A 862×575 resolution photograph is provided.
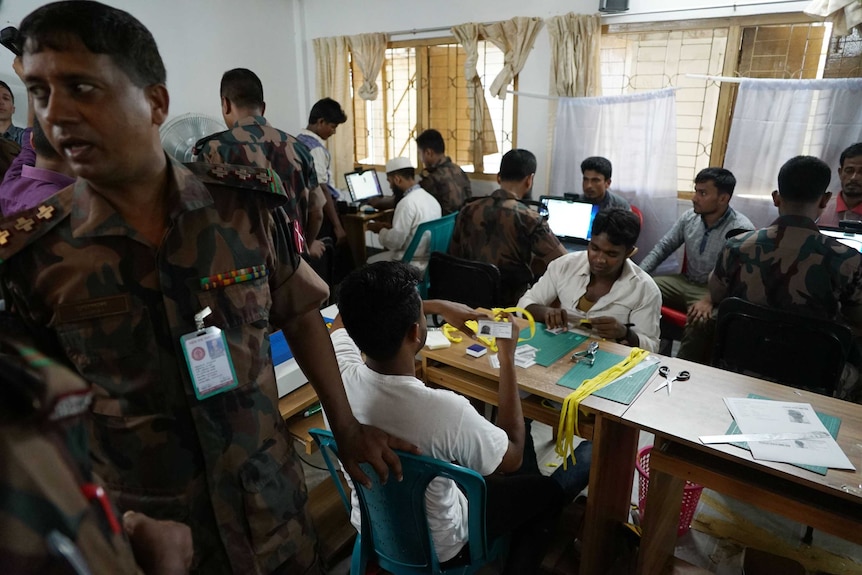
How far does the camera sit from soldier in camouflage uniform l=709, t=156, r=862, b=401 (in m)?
2.05

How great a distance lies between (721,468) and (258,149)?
2.10m

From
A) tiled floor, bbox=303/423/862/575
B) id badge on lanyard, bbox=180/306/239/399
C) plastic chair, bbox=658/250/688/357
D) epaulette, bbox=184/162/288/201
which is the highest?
epaulette, bbox=184/162/288/201

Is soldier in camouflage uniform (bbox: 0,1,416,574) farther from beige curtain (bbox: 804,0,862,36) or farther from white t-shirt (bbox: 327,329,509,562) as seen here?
beige curtain (bbox: 804,0,862,36)

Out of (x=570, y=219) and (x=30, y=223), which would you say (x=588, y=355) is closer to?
(x=30, y=223)

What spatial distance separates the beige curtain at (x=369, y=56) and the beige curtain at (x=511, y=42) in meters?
1.18

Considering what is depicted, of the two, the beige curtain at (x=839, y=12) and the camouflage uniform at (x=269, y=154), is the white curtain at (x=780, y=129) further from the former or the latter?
the camouflage uniform at (x=269, y=154)

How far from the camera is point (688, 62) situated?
4.01 m

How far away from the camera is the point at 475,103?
504 centimetres

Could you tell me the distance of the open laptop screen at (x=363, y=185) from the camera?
5.14 metres

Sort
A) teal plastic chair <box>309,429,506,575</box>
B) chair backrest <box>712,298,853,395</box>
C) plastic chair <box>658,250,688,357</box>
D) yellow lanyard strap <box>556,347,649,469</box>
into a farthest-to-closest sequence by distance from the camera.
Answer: plastic chair <box>658,250,688,357</box> < chair backrest <box>712,298,853,395</box> < yellow lanyard strap <box>556,347,649,469</box> < teal plastic chair <box>309,429,506,575</box>

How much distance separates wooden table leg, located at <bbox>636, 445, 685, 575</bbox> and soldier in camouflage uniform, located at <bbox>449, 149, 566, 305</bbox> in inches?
56.2

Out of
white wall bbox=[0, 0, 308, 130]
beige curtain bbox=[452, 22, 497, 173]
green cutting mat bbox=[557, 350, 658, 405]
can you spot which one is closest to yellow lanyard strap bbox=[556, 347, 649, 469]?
green cutting mat bbox=[557, 350, 658, 405]

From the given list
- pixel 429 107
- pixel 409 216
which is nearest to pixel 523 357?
pixel 409 216

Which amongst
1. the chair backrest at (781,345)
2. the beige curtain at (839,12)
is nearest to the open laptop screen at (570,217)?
the beige curtain at (839,12)
